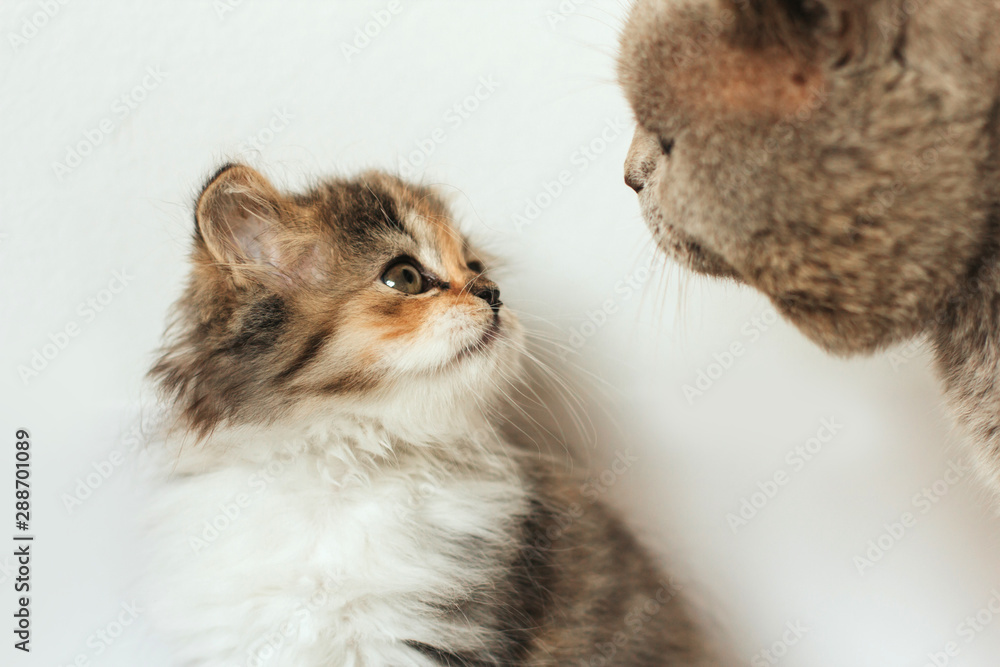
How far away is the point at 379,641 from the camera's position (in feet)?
3.62

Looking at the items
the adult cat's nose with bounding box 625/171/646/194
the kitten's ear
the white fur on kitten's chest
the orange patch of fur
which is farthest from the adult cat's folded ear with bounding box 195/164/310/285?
the orange patch of fur

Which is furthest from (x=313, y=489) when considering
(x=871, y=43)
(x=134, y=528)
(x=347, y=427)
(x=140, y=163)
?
(x=871, y=43)

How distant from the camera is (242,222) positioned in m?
1.19

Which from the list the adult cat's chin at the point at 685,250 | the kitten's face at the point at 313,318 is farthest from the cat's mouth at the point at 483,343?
the adult cat's chin at the point at 685,250

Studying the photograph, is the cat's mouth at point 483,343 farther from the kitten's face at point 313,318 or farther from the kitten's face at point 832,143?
the kitten's face at point 832,143

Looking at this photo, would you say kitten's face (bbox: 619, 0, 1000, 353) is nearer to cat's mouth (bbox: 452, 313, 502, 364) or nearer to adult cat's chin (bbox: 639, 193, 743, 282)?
adult cat's chin (bbox: 639, 193, 743, 282)

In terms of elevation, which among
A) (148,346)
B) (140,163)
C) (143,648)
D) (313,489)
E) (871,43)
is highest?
(871,43)

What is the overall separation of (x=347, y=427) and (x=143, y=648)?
2.29ft

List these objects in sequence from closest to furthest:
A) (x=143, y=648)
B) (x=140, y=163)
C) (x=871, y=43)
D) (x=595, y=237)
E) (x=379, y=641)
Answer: (x=871, y=43), (x=379, y=641), (x=143, y=648), (x=140, y=163), (x=595, y=237)

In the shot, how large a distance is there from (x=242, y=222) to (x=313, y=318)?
0.21 metres

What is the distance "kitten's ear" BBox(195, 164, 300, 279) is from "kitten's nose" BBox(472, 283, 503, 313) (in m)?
0.33

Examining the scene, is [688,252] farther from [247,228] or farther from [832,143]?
[247,228]

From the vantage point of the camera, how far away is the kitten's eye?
1217 mm

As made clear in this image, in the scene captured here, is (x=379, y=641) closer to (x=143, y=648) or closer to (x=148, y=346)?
(x=143, y=648)
